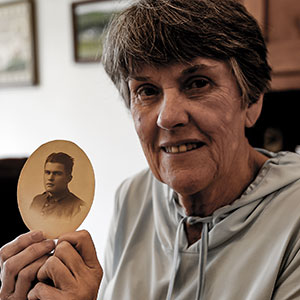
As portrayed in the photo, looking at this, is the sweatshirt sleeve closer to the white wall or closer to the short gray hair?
the short gray hair

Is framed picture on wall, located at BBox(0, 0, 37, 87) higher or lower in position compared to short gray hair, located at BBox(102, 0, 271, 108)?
higher

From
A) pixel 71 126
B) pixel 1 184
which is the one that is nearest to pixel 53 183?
pixel 1 184

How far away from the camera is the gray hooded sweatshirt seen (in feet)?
2.93

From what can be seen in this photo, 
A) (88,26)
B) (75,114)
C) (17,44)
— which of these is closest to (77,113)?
(75,114)

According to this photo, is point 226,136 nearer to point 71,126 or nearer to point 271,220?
point 271,220

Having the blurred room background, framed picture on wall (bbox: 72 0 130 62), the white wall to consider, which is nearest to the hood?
the blurred room background

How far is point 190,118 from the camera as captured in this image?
3.05ft

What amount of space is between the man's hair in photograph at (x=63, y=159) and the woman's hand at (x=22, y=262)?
0.14m

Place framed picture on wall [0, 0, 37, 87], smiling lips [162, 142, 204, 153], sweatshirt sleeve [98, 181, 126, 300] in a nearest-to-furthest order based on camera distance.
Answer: smiling lips [162, 142, 204, 153] → sweatshirt sleeve [98, 181, 126, 300] → framed picture on wall [0, 0, 37, 87]

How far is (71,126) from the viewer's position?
3.04 metres

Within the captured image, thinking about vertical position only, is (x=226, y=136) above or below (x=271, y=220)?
above

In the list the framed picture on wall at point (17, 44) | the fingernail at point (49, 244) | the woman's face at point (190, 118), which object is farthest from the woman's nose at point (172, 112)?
the framed picture on wall at point (17, 44)

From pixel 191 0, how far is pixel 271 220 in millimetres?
511

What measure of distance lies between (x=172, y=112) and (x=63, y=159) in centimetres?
25
